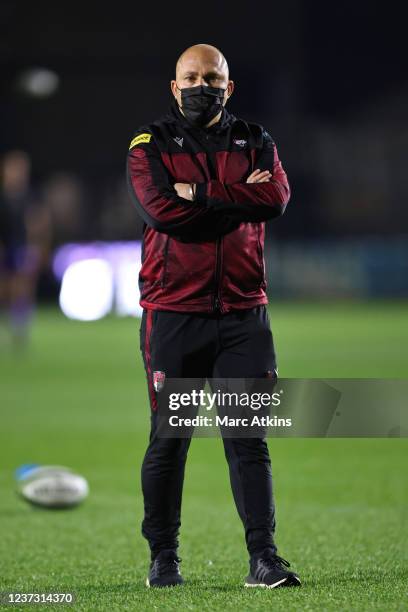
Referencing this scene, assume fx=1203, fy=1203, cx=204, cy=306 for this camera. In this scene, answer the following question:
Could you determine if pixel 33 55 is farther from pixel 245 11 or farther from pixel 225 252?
pixel 225 252

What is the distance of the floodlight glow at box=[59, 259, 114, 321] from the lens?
88.2 ft

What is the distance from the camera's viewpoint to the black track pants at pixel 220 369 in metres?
4.48

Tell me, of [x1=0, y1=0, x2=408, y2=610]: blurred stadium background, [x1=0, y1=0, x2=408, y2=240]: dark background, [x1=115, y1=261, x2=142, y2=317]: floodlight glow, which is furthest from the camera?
[x1=0, y1=0, x2=408, y2=240]: dark background

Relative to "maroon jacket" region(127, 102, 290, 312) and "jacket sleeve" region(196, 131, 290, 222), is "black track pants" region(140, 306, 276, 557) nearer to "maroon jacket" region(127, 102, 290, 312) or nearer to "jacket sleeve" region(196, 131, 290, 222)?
"maroon jacket" region(127, 102, 290, 312)

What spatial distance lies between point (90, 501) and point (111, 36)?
27.2m

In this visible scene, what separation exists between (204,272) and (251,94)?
28786mm

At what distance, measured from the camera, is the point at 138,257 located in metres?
27.9

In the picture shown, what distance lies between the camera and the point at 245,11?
31.6 meters

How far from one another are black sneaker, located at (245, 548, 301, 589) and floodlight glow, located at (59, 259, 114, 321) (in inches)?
868

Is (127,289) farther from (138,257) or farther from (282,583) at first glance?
(282,583)

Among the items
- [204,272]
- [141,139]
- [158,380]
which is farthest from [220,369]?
[141,139]

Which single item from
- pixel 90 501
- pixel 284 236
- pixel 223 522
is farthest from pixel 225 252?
pixel 284 236

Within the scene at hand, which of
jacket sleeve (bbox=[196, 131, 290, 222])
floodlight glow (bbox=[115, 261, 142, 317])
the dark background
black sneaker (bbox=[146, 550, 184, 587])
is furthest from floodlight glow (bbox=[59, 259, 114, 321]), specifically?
jacket sleeve (bbox=[196, 131, 290, 222])

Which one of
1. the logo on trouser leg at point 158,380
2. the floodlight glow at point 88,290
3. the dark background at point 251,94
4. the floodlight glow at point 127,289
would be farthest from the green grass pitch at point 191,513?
the dark background at point 251,94
